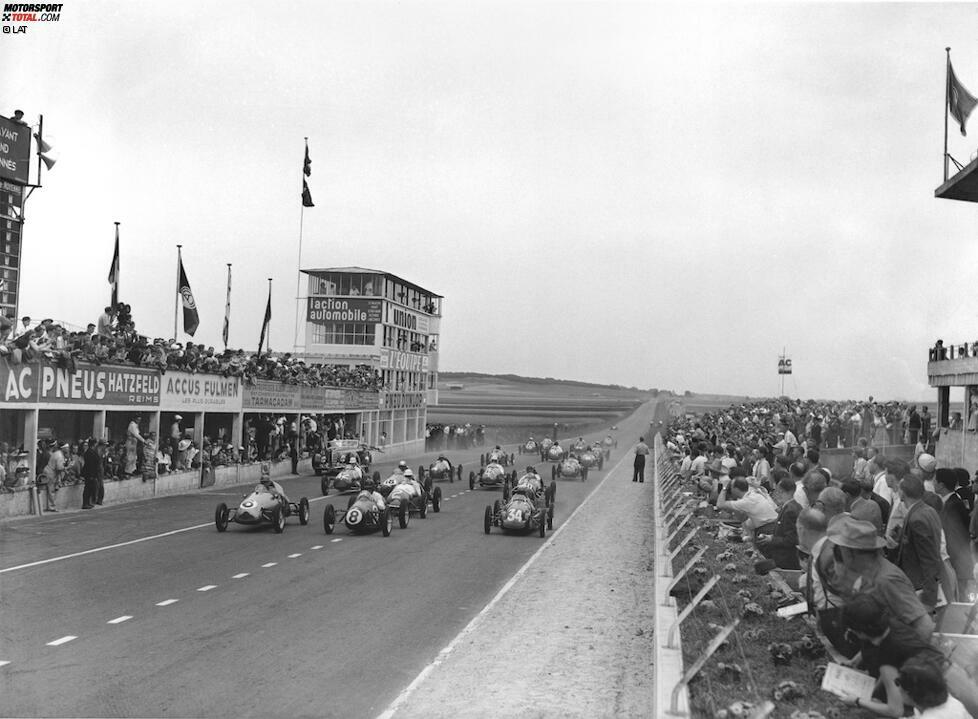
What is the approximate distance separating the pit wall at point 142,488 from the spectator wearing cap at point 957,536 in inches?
757

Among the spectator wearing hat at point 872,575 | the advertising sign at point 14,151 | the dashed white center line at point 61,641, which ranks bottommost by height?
the dashed white center line at point 61,641

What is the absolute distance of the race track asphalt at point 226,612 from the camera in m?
7.98

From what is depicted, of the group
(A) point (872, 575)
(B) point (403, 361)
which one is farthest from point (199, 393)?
(B) point (403, 361)

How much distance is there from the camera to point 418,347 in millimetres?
68812

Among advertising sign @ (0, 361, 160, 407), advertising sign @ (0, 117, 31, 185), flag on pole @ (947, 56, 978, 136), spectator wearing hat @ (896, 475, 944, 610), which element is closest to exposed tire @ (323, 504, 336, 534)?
advertising sign @ (0, 361, 160, 407)

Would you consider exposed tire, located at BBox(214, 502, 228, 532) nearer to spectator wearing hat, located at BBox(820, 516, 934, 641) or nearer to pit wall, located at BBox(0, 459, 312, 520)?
pit wall, located at BBox(0, 459, 312, 520)

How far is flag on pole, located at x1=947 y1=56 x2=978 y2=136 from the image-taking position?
989 inches

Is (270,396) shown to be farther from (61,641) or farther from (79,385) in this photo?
(61,641)

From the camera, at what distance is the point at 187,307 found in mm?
33219

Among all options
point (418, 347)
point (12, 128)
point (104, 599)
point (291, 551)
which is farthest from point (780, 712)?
point (418, 347)

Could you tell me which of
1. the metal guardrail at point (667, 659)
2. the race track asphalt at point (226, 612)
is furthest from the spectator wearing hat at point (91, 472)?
the metal guardrail at point (667, 659)

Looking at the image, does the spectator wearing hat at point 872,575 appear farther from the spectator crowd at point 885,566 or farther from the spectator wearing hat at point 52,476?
the spectator wearing hat at point 52,476

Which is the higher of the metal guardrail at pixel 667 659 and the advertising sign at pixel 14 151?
the advertising sign at pixel 14 151

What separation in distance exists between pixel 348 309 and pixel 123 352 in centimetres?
3221
